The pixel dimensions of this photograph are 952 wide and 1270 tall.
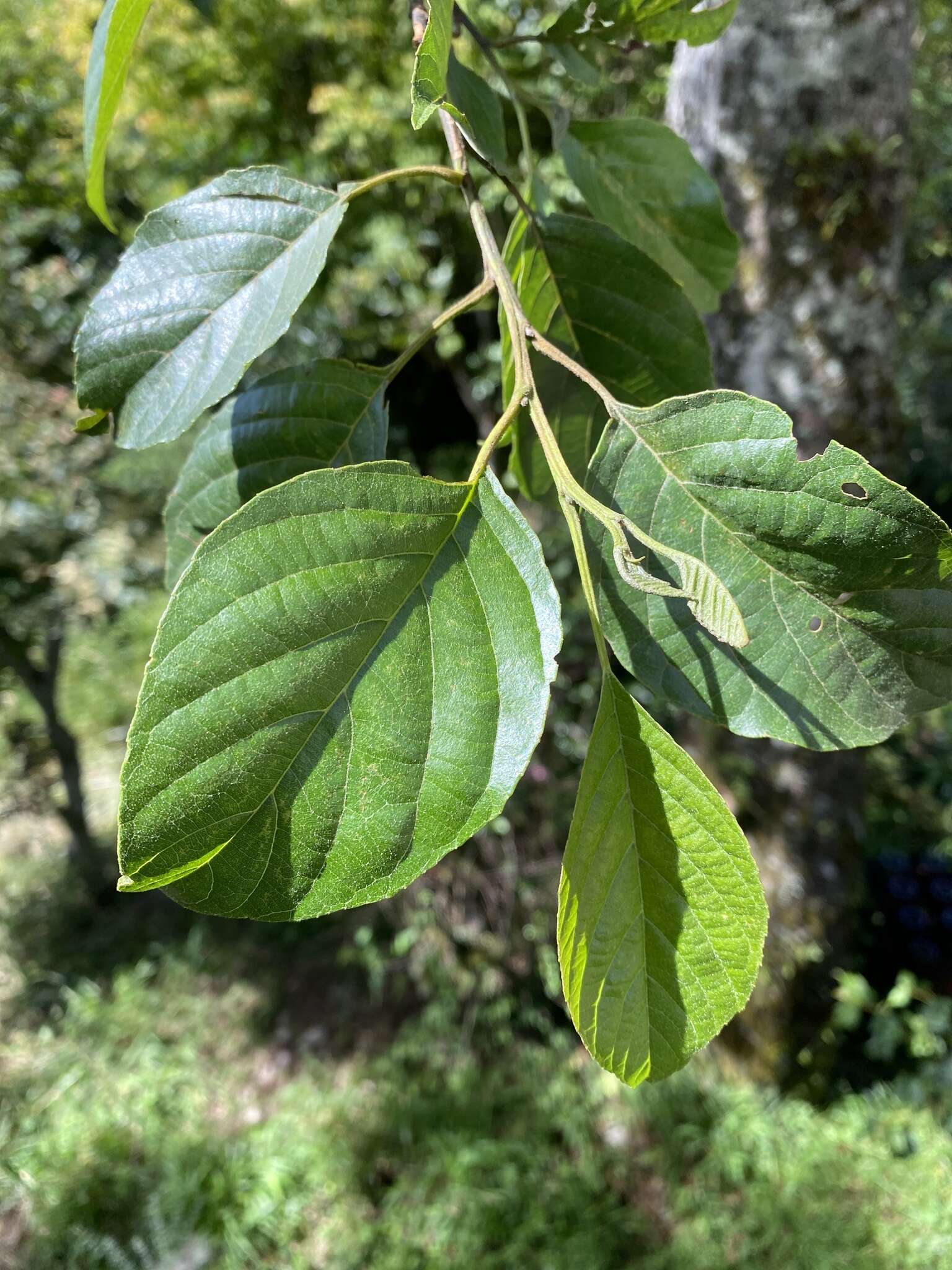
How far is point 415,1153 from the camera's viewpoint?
216cm

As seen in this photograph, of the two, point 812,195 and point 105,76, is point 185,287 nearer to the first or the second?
point 105,76

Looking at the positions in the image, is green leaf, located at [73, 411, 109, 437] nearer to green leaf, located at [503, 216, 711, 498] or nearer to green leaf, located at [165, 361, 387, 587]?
green leaf, located at [165, 361, 387, 587]

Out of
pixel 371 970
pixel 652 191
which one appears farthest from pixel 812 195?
pixel 371 970

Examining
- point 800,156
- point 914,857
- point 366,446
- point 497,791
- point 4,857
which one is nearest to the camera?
point 497,791

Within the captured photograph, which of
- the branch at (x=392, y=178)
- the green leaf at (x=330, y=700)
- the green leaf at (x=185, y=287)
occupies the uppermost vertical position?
the branch at (x=392, y=178)

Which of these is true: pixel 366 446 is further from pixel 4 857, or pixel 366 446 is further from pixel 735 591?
pixel 4 857

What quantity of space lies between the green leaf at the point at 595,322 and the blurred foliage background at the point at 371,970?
1204mm

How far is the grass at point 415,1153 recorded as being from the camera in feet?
6.08

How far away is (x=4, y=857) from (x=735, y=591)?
4.06m

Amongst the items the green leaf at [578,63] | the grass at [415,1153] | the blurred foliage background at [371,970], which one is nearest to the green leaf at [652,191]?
the green leaf at [578,63]

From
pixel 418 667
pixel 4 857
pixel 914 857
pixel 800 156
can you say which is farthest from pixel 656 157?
pixel 4 857

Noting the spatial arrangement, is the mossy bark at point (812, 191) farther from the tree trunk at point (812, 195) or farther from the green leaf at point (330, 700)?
the green leaf at point (330, 700)

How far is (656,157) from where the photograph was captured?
0.53 metres

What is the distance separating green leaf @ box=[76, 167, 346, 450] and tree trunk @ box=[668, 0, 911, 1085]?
147 cm
